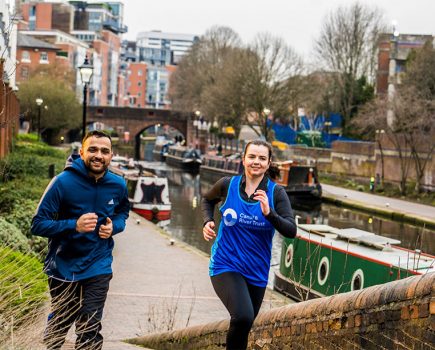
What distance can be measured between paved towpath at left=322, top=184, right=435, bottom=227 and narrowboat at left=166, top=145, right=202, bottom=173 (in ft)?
76.6

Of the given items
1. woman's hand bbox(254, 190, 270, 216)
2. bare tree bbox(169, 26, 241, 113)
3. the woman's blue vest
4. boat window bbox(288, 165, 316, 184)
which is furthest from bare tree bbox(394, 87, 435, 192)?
bare tree bbox(169, 26, 241, 113)

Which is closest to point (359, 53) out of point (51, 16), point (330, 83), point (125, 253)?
point (330, 83)

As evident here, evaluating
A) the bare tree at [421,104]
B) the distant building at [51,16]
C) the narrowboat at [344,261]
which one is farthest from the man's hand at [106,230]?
the distant building at [51,16]

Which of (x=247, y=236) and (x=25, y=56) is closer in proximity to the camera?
(x=247, y=236)

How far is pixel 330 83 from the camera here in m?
67.6

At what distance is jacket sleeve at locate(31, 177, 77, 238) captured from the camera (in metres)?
6.26

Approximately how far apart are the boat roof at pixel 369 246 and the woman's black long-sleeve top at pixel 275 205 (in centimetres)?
795

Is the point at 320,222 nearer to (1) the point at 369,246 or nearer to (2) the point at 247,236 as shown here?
(1) the point at 369,246

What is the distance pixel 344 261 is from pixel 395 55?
36.3 meters

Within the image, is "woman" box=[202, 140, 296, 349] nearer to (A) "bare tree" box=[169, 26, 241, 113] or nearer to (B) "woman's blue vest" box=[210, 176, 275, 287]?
(B) "woman's blue vest" box=[210, 176, 275, 287]

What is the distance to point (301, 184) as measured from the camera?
45375mm

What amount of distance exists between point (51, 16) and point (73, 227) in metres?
128

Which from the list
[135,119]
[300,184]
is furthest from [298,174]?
[135,119]

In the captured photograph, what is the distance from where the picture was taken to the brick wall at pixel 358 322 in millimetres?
5480
